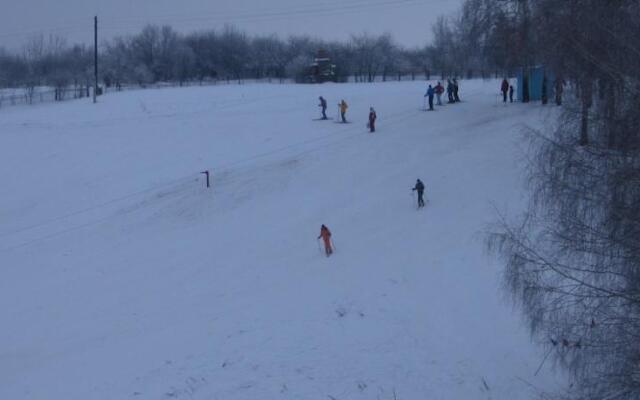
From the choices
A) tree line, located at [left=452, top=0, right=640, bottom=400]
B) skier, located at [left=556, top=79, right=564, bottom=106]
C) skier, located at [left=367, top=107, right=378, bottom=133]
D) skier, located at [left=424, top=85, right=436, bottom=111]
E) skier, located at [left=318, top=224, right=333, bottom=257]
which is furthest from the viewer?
skier, located at [left=424, top=85, right=436, bottom=111]

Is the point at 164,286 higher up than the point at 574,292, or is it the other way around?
the point at 574,292

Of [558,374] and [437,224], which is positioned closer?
[558,374]

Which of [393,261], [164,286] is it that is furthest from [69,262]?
[393,261]

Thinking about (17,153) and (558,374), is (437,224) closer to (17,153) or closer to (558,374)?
(558,374)

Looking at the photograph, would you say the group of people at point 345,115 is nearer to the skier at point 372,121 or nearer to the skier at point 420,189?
the skier at point 372,121

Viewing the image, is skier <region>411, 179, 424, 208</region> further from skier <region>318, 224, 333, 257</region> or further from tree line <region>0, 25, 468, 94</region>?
tree line <region>0, 25, 468, 94</region>

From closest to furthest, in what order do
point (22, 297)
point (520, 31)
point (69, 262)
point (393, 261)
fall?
point (393, 261) < point (22, 297) < point (69, 262) < point (520, 31)

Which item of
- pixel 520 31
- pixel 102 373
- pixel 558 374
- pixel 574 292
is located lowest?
pixel 102 373

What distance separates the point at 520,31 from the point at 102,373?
68.2ft

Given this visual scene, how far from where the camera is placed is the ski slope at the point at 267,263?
44.7 feet

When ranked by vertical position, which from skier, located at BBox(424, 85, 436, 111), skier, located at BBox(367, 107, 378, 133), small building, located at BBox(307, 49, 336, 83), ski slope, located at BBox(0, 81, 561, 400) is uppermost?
small building, located at BBox(307, 49, 336, 83)

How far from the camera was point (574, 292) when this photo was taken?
26.6 feet

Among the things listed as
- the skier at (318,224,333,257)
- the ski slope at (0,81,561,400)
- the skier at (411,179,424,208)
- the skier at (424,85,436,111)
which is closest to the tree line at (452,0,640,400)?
the ski slope at (0,81,561,400)

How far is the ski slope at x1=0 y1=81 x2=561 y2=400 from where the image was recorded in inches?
536
